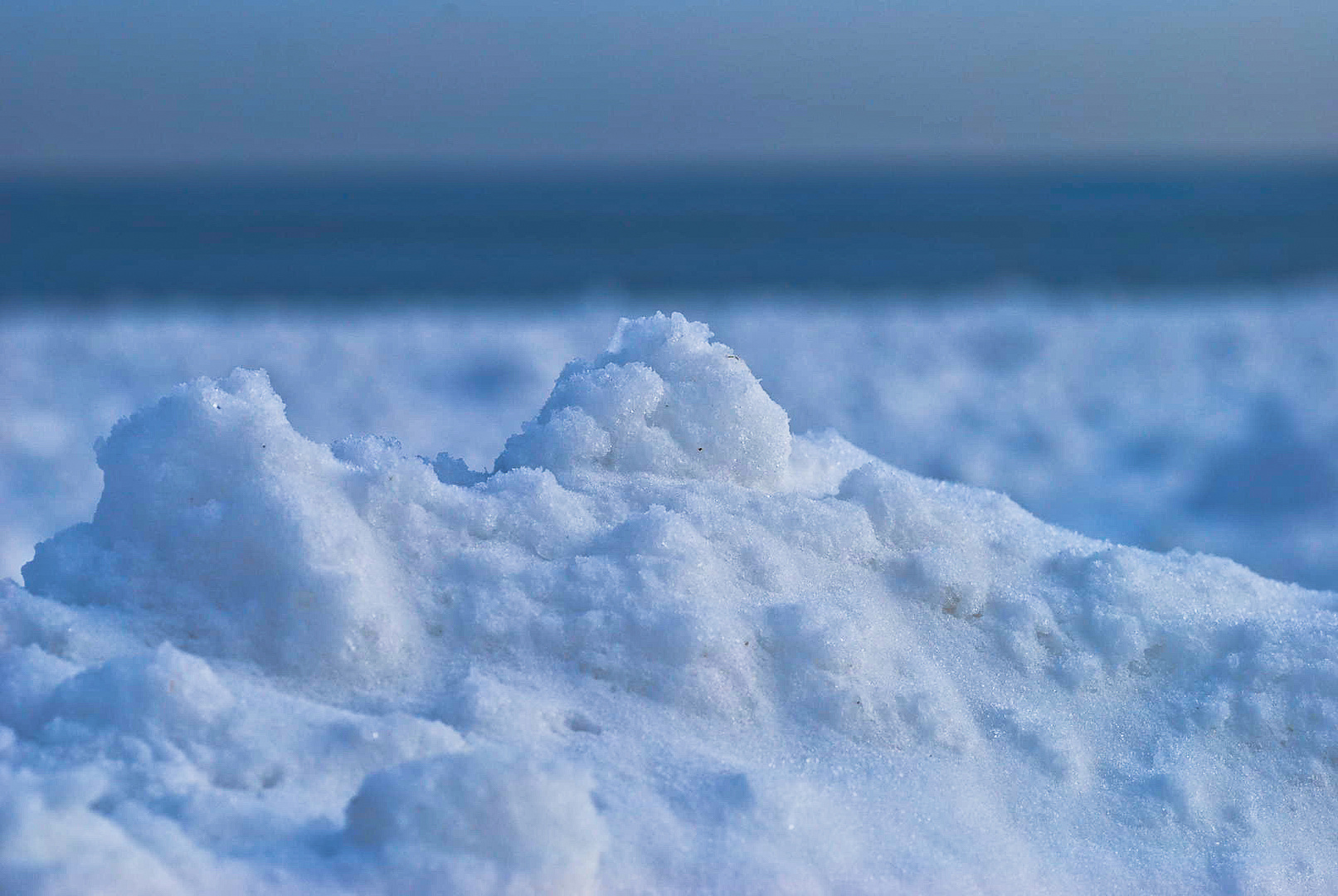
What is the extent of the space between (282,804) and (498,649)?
15.5 inches

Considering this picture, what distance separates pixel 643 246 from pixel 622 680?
22153 mm

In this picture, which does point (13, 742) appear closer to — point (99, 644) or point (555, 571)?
point (99, 644)

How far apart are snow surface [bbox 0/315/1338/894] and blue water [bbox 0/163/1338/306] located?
1179cm

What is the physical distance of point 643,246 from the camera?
23.6 meters

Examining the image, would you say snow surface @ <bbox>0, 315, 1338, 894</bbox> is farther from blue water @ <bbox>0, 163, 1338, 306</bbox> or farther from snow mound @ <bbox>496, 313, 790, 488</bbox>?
blue water @ <bbox>0, 163, 1338, 306</bbox>

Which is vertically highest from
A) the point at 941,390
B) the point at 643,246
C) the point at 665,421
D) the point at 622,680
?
the point at 665,421

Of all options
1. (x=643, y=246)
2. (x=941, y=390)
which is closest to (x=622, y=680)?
(x=941, y=390)

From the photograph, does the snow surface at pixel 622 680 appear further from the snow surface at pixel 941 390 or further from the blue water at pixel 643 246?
the blue water at pixel 643 246

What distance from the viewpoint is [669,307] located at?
11.4 m

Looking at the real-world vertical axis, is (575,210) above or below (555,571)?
below

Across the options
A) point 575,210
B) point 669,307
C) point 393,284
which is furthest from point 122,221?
point 669,307

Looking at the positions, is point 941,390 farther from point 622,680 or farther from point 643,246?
point 643,246

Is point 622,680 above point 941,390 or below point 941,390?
above

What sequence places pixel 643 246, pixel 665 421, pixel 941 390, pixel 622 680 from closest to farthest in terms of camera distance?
pixel 622 680, pixel 665 421, pixel 941 390, pixel 643 246
